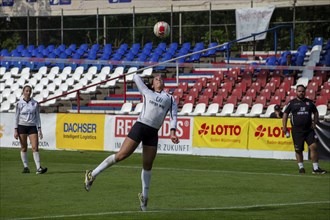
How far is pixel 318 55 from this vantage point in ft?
115

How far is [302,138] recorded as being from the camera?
21.6 meters

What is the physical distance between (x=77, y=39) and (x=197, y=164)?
23805 mm

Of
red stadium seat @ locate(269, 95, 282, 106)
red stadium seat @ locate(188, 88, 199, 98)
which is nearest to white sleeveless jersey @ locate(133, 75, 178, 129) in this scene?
red stadium seat @ locate(269, 95, 282, 106)

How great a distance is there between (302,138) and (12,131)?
13.9 metres

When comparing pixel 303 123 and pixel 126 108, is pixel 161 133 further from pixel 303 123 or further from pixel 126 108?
pixel 303 123

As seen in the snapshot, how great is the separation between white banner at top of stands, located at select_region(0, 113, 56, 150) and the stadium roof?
12.2 m

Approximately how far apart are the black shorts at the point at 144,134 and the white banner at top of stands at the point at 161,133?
565 inches

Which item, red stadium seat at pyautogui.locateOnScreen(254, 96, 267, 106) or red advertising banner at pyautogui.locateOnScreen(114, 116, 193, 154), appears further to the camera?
red stadium seat at pyautogui.locateOnScreen(254, 96, 267, 106)

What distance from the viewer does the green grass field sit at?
1402cm

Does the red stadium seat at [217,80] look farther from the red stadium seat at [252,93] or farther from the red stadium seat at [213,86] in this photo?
the red stadium seat at [252,93]

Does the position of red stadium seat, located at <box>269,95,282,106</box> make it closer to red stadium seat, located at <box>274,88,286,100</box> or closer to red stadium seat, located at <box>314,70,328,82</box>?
red stadium seat, located at <box>274,88,286,100</box>

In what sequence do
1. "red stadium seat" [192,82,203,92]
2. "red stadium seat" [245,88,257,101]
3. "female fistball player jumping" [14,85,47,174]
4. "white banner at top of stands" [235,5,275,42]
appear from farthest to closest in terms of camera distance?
1. "white banner at top of stands" [235,5,275,42]
2. "red stadium seat" [192,82,203,92]
3. "red stadium seat" [245,88,257,101]
4. "female fistball player jumping" [14,85,47,174]

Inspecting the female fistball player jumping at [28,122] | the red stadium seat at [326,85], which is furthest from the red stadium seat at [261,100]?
the female fistball player jumping at [28,122]

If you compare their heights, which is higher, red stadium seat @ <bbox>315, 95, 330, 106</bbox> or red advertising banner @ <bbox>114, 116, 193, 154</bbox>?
red stadium seat @ <bbox>315, 95, 330, 106</bbox>
